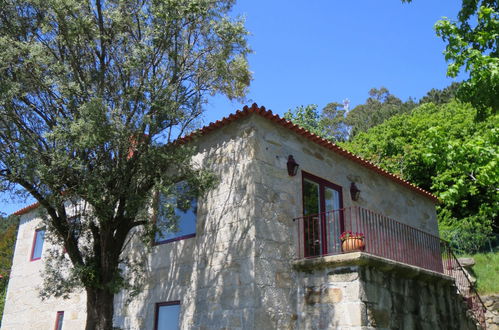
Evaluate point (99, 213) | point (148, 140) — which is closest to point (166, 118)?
point (148, 140)

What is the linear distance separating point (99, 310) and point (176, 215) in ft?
6.40

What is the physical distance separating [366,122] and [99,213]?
36.4 metres

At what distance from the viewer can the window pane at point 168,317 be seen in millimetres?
8633

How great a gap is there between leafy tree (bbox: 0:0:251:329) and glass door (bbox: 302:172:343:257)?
2.12 meters

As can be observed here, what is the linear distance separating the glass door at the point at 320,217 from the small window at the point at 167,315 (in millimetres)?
2687

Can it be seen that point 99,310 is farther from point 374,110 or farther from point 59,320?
point 374,110

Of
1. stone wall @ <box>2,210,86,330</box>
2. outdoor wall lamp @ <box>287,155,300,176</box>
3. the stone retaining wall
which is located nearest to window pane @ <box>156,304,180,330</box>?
stone wall @ <box>2,210,86,330</box>

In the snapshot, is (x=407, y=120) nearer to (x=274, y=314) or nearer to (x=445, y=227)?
→ (x=445, y=227)

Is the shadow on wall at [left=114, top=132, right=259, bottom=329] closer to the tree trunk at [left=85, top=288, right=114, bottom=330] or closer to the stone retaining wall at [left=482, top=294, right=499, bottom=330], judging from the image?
the tree trunk at [left=85, top=288, right=114, bottom=330]

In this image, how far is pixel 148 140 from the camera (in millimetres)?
7715

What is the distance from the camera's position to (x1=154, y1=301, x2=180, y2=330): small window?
8641 millimetres

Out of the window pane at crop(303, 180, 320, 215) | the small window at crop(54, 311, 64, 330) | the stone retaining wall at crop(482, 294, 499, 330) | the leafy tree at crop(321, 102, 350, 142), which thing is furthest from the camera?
the leafy tree at crop(321, 102, 350, 142)

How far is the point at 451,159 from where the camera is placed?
8.16 meters

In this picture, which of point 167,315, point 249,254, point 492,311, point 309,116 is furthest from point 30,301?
point 309,116
